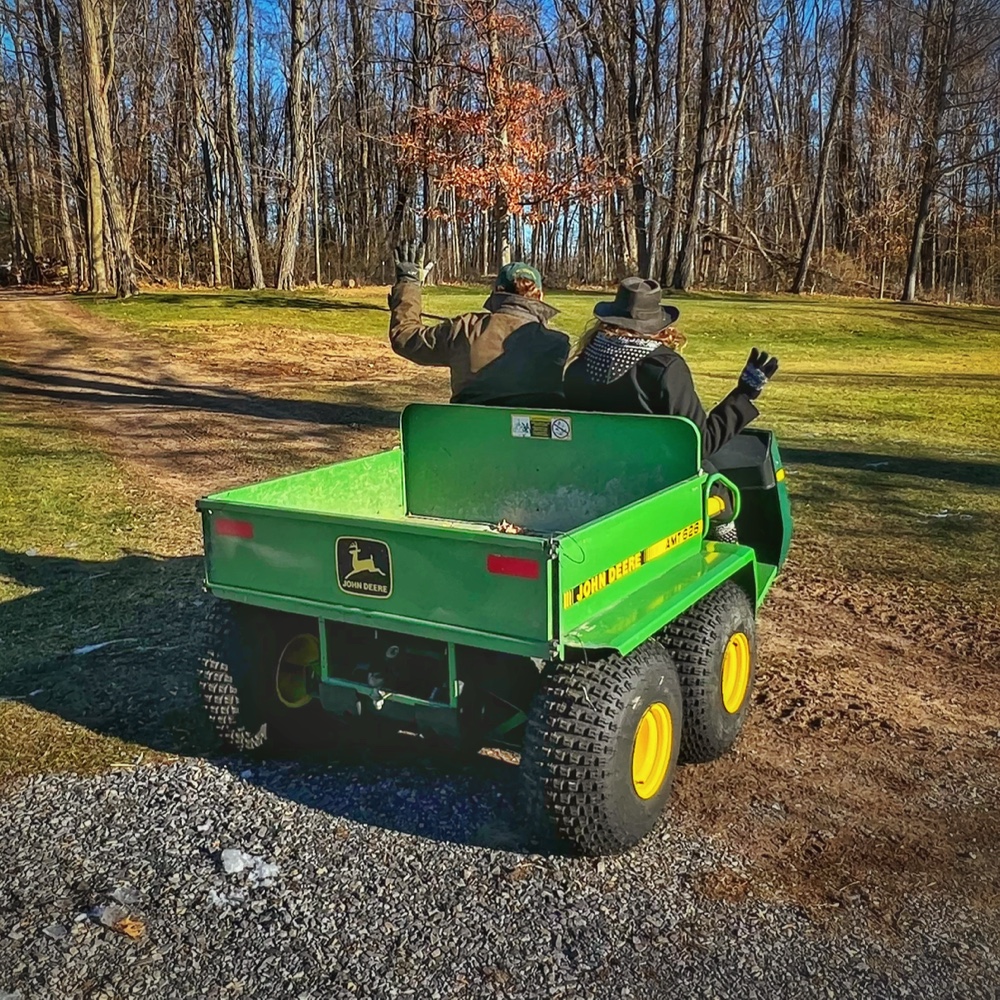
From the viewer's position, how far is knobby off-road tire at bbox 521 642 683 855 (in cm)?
300

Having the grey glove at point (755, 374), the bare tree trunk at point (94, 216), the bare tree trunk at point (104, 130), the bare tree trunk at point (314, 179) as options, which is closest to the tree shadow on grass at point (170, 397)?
the grey glove at point (755, 374)

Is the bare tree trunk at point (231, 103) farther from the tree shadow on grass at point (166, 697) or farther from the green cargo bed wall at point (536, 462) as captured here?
the green cargo bed wall at point (536, 462)

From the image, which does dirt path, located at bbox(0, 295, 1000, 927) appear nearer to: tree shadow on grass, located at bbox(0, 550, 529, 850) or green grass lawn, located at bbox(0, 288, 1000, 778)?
green grass lawn, located at bbox(0, 288, 1000, 778)

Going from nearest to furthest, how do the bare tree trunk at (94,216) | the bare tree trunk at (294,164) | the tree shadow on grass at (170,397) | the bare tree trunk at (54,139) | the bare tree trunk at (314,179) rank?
the tree shadow on grass at (170,397) < the bare tree trunk at (94,216) < the bare tree trunk at (294,164) < the bare tree trunk at (314,179) < the bare tree trunk at (54,139)

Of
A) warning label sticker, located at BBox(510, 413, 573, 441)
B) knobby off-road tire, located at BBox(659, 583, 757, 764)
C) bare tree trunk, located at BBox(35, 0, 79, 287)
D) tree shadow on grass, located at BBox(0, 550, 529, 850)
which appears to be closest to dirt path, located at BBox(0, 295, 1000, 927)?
knobby off-road tire, located at BBox(659, 583, 757, 764)

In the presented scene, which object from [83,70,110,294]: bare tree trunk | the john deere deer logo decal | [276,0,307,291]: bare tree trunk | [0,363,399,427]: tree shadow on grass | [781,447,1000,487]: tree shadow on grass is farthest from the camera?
[276,0,307,291]: bare tree trunk

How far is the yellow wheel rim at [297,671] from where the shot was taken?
12.4ft

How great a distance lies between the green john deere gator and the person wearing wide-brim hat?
5.1 inches

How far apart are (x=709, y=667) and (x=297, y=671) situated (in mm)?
1461

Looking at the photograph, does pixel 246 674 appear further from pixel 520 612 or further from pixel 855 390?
pixel 855 390

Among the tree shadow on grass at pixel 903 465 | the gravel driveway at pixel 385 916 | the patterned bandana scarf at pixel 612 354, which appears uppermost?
the patterned bandana scarf at pixel 612 354

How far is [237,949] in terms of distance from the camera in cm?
271

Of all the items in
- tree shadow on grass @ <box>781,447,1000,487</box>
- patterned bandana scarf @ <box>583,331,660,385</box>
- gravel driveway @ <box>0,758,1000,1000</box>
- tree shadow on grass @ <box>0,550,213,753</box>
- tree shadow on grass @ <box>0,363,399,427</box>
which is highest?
patterned bandana scarf @ <box>583,331,660,385</box>

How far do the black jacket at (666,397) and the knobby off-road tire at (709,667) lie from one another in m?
0.65
